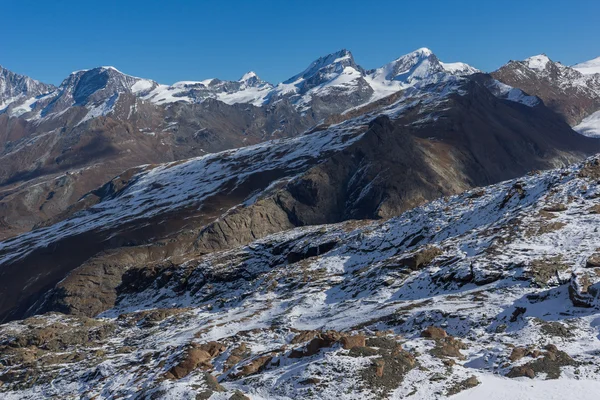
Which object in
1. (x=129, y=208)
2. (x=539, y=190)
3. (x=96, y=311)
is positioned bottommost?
(x=96, y=311)

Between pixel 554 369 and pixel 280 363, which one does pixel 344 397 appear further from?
pixel 554 369

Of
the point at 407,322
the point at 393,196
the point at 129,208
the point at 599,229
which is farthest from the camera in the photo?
the point at 129,208

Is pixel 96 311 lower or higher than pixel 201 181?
lower

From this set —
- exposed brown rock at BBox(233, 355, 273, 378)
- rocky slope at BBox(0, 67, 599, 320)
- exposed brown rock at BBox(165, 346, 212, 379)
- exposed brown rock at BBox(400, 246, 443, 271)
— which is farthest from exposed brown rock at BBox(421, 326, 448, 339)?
rocky slope at BBox(0, 67, 599, 320)

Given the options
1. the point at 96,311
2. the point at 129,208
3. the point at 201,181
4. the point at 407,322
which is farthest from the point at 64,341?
the point at 201,181

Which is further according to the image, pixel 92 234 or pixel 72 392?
pixel 92 234

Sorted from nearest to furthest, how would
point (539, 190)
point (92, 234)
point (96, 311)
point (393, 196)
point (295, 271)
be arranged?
point (539, 190) < point (295, 271) < point (96, 311) < point (393, 196) < point (92, 234)

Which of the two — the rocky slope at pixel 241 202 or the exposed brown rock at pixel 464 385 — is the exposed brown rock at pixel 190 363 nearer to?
the exposed brown rock at pixel 464 385

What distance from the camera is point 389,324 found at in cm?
2533

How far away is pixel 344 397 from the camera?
1664 cm

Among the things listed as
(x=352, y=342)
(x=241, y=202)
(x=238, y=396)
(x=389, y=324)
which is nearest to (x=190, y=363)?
(x=238, y=396)

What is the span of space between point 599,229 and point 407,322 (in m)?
15.8

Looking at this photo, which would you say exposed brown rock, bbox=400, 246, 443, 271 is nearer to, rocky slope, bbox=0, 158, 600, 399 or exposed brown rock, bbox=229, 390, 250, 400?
rocky slope, bbox=0, 158, 600, 399

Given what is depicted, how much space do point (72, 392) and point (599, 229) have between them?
33313mm
